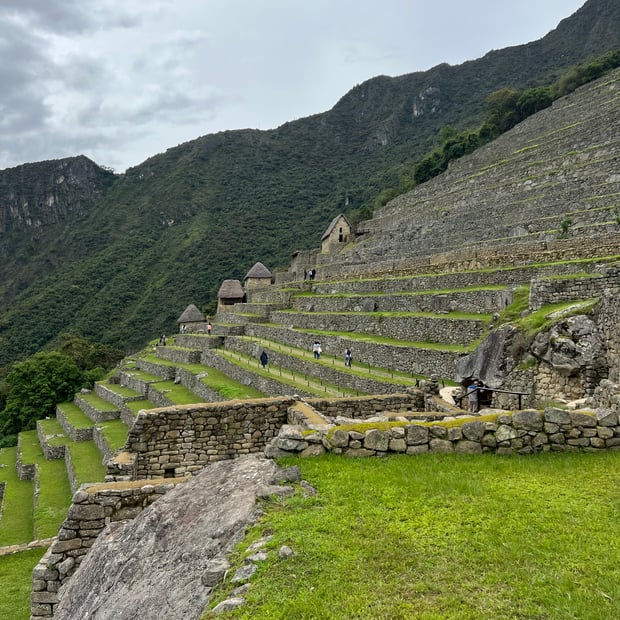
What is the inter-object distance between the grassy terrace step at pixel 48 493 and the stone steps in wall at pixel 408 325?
1366 cm

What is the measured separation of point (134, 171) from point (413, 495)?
17316cm

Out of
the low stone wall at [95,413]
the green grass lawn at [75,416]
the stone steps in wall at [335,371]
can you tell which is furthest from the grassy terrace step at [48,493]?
the stone steps in wall at [335,371]

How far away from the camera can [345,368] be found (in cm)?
1745

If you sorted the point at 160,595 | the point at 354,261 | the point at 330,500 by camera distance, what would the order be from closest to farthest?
1. the point at 160,595
2. the point at 330,500
3. the point at 354,261

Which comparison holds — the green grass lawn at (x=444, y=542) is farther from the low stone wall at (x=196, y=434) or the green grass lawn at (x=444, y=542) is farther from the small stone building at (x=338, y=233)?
the small stone building at (x=338, y=233)

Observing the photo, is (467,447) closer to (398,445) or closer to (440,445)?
(440,445)

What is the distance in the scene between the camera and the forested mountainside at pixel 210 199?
273 feet

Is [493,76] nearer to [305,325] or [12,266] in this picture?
[305,325]

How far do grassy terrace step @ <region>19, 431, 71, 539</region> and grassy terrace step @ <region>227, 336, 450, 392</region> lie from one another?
10.4 m

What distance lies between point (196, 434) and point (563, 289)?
10272 millimetres

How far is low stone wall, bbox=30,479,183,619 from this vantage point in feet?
16.5

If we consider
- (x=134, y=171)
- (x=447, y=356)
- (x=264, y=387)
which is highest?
(x=134, y=171)

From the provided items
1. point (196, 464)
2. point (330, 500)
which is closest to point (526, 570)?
point (330, 500)

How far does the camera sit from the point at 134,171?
520 ft
